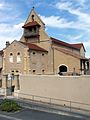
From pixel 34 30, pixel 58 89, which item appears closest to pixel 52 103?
pixel 58 89

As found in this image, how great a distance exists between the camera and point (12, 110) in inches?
1168

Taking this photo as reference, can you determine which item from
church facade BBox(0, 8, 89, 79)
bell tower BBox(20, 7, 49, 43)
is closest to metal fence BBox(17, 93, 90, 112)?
church facade BBox(0, 8, 89, 79)

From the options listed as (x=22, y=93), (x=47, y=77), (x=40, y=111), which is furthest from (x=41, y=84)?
(x=40, y=111)

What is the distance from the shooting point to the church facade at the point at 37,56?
5994 centimetres

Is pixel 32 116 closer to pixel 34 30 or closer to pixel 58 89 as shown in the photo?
pixel 58 89

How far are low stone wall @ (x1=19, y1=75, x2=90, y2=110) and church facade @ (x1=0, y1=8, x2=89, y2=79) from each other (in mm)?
20192

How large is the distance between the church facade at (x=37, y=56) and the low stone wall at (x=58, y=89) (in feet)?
66.2

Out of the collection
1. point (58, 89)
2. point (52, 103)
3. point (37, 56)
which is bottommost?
point (52, 103)

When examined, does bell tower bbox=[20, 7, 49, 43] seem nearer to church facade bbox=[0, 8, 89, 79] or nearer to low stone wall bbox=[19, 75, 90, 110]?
church facade bbox=[0, 8, 89, 79]

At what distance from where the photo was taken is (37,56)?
6206cm

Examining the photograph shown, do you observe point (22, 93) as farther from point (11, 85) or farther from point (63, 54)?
point (63, 54)

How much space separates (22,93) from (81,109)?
11.5 meters

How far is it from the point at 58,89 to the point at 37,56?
28979 mm

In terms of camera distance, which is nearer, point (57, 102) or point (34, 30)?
point (57, 102)
